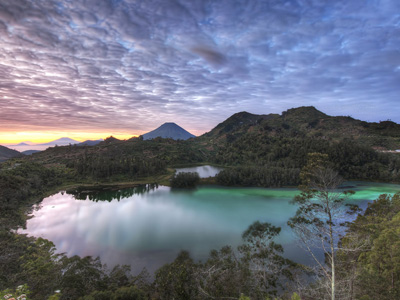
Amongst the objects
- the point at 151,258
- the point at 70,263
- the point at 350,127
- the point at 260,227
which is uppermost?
the point at 350,127

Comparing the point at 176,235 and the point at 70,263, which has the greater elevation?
the point at 70,263

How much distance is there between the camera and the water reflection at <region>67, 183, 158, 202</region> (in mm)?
59656

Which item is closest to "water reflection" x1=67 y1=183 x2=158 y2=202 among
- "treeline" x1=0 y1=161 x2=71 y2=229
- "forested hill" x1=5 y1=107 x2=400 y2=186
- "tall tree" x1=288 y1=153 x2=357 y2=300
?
"treeline" x1=0 y1=161 x2=71 y2=229

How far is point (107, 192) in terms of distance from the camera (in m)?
66.2

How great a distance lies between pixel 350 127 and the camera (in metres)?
155

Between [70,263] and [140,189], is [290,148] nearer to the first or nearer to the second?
[140,189]

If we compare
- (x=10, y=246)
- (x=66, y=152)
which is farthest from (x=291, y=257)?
(x=66, y=152)

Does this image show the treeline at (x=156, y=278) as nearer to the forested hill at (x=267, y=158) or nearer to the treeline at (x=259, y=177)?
Result: the treeline at (x=259, y=177)

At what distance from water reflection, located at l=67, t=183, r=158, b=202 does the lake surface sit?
0.35 m

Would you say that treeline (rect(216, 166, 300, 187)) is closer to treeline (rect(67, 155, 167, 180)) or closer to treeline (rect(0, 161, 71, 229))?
treeline (rect(67, 155, 167, 180))

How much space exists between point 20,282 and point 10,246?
912 cm

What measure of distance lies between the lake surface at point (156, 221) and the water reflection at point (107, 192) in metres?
0.35

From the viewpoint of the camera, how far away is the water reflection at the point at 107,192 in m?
59.7

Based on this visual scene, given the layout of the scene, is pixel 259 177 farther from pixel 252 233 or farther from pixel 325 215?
pixel 325 215
